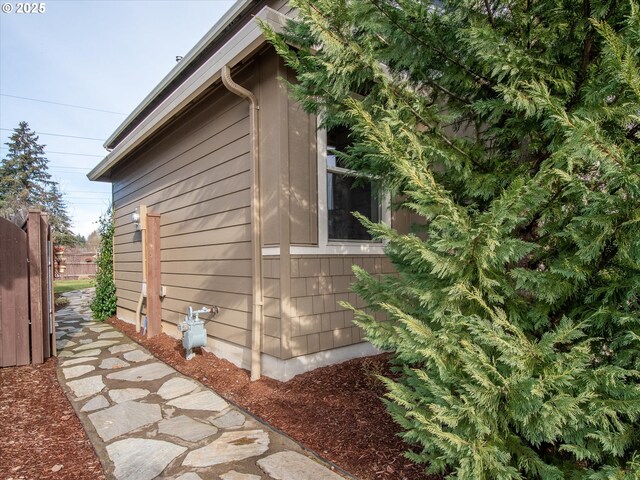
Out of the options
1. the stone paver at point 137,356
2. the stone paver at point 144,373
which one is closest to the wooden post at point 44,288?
the stone paver at point 137,356

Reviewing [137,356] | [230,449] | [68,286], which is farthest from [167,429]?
[68,286]

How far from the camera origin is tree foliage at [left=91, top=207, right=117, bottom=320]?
7.58 meters

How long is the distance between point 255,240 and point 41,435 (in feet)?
7.52

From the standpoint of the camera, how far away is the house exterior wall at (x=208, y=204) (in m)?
3.88

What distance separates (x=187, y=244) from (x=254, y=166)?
204cm

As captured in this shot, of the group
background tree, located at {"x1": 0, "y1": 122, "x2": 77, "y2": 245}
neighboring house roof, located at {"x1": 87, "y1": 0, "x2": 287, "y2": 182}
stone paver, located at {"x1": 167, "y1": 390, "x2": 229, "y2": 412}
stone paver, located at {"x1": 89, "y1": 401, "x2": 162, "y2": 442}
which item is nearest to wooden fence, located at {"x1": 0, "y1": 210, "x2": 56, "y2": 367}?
Result: neighboring house roof, located at {"x1": 87, "y1": 0, "x2": 287, "y2": 182}

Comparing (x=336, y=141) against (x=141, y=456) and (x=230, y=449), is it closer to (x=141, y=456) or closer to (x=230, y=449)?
(x=230, y=449)

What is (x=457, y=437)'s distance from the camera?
4.78 ft

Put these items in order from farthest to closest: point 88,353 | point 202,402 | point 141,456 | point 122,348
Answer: point 122,348
point 88,353
point 202,402
point 141,456

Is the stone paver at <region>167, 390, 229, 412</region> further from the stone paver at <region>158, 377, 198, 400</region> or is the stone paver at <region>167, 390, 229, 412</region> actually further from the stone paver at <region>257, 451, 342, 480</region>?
the stone paver at <region>257, 451, 342, 480</region>

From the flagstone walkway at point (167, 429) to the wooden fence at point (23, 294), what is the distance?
0.45 m

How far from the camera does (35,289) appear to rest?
441 centimetres

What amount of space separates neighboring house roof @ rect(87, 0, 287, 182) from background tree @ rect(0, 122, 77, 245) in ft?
62.4

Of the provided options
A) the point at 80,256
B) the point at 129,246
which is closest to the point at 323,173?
the point at 129,246
